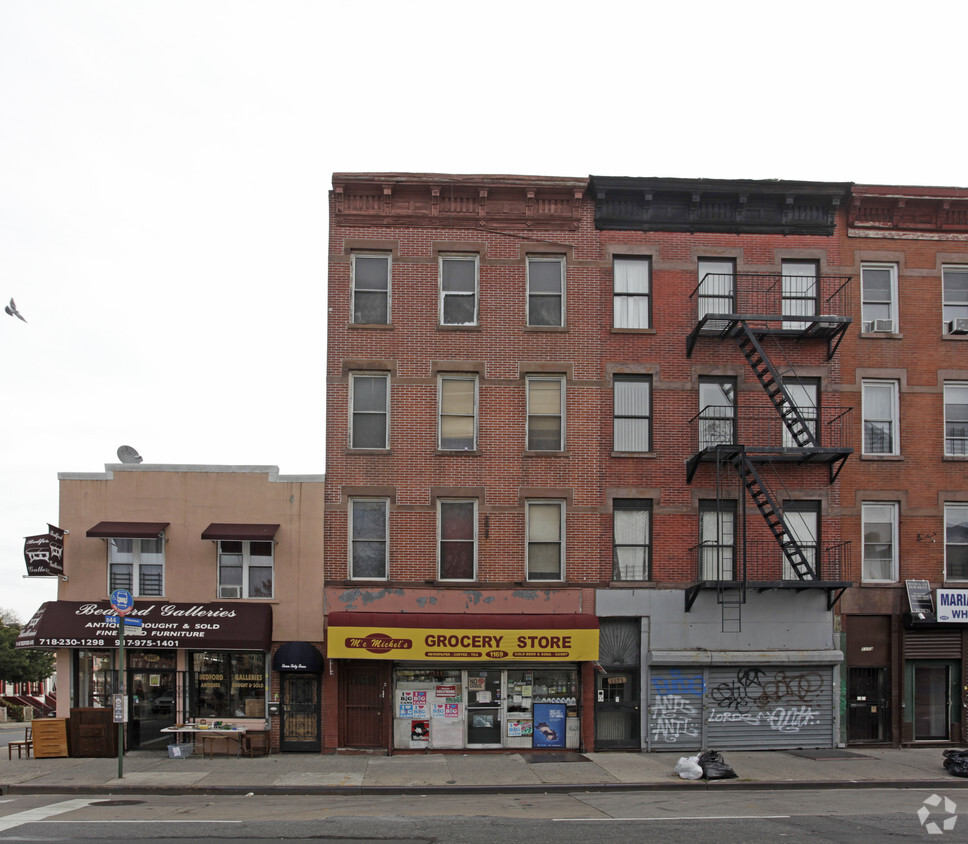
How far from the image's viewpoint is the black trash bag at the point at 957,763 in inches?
743

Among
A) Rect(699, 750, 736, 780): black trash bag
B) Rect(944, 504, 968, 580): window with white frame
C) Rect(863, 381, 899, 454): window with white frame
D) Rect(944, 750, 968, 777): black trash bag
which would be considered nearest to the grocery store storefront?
Rect(699, 750, 736, 780): black trash bag

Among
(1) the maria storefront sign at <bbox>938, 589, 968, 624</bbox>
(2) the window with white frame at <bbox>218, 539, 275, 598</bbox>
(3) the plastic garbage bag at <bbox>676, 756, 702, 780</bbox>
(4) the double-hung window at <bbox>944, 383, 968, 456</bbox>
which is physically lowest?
(3) the plastic garbage bag at <bbox>676, 756, 702, 780</bbox>

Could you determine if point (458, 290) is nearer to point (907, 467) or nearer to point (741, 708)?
point (907, 467)

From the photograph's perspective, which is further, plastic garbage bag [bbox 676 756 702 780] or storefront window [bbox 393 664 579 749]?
storefront window [bbox 393 664 579 749]

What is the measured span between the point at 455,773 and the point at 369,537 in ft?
19.9

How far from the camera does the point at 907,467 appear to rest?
77.0ft

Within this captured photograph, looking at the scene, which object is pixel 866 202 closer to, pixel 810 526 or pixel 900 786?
pixel 810 526

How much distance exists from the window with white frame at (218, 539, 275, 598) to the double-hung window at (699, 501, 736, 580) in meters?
10.4

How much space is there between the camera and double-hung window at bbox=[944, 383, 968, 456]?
77.9 ft

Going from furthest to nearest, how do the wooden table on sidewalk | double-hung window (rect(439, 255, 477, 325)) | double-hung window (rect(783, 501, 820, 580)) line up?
1. double-hung window (rect(439, 255, 477, 325))
2. double-hung window (rect(783, 501, 820, 580))
3. the wooden table on sidewalk

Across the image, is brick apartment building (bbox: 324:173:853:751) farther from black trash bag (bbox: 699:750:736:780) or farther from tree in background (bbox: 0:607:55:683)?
tree in background (bbox: 0:607:55:683)

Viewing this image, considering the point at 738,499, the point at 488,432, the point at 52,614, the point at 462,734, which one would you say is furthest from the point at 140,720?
the point at 738,499

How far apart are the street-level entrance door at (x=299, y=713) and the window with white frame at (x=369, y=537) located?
272cm

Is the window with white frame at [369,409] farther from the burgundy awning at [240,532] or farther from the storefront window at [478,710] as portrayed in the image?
the storefront window at [478,710]
